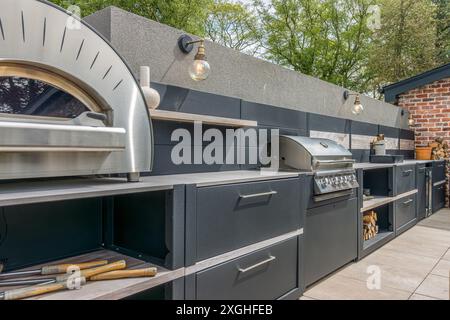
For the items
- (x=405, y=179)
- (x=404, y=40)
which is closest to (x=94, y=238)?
(x=405, y=179)

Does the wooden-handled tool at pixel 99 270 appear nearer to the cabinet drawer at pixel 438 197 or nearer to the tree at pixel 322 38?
the cabinet drawer at pixel 438 197

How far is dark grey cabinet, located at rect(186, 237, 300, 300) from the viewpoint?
1628 mm

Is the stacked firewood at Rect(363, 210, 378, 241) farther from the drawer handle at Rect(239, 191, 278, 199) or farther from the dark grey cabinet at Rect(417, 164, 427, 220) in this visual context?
the drawer handle at Rect(239, 191, 278, 199)

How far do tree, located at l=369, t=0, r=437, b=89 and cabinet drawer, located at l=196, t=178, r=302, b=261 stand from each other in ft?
28.1

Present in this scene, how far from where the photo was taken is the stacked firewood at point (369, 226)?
3.70 meters

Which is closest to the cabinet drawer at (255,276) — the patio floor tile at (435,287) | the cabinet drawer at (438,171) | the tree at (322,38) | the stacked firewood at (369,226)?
the patio floor tile at (435,287)

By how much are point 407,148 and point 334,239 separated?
15.1ft

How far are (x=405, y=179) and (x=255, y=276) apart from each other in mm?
3246

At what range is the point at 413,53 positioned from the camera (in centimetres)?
920

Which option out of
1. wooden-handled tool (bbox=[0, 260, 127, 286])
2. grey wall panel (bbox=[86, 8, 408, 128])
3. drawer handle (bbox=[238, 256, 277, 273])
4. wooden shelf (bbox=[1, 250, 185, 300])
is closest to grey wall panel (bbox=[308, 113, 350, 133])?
grey wall panel (bbox=[86, 8, 408, 128])

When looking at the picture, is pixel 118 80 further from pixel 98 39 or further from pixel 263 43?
pixel 263 43

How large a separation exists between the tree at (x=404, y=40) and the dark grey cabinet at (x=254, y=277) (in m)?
8.72

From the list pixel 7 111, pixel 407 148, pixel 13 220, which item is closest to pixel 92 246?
pixel 13 220

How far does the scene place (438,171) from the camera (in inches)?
226
